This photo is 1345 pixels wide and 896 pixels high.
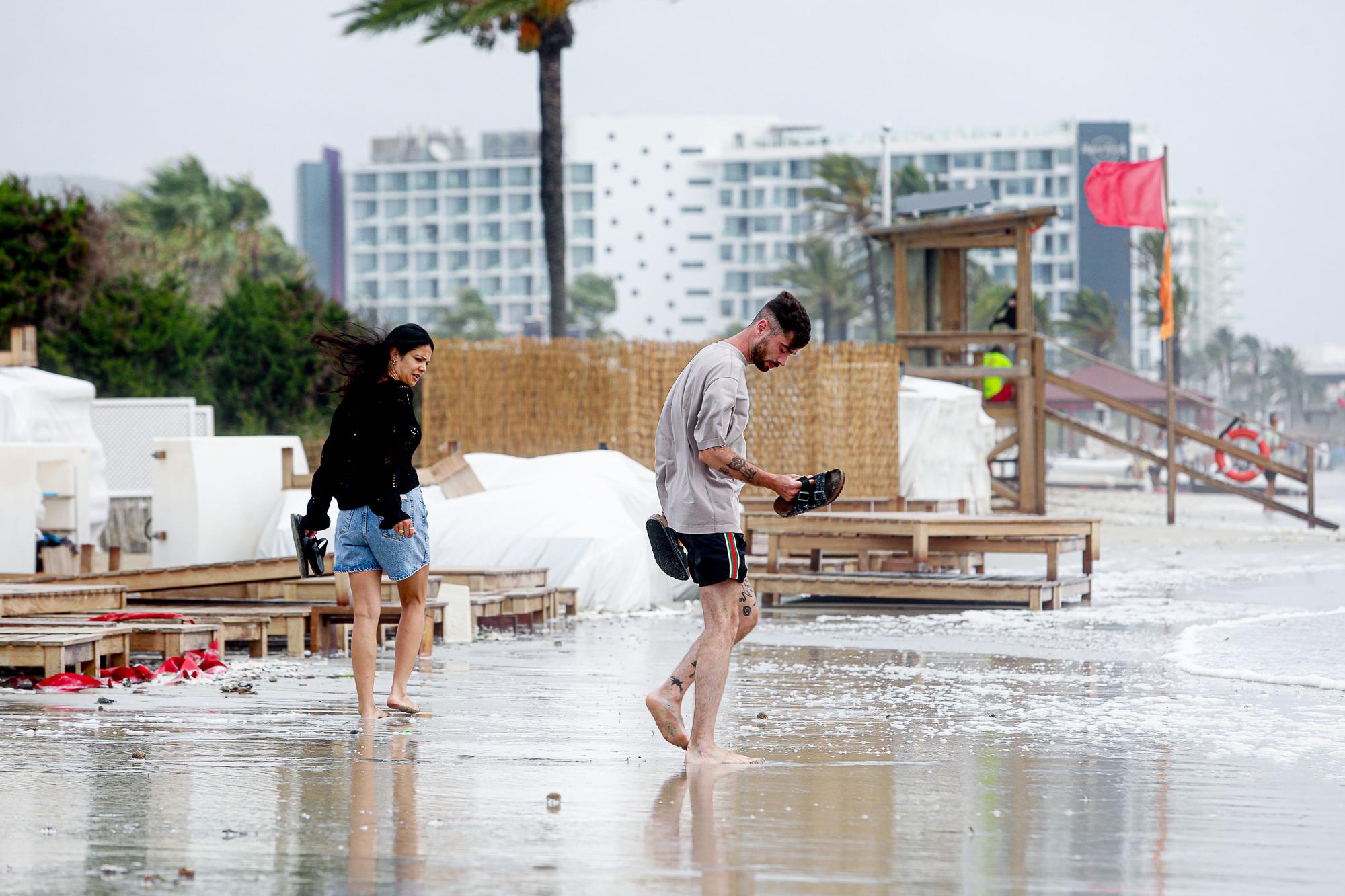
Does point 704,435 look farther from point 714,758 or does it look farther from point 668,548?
point 714,758

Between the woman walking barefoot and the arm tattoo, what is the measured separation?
5.57 ft

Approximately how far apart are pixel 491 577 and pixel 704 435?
650 centimetres

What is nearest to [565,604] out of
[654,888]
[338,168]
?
[654,888]

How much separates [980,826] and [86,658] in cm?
510

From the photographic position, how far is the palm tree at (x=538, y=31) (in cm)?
2642

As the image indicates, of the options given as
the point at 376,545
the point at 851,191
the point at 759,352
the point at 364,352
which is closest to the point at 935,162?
the point at 851,191

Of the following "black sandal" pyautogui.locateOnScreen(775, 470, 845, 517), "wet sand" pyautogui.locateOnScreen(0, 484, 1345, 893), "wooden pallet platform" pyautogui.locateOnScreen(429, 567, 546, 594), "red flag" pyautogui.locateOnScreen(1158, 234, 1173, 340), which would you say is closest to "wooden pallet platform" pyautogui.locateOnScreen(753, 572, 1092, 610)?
"wooden pallet platform" pyautogui.locateOnScreen(429, 567, 546, 594)

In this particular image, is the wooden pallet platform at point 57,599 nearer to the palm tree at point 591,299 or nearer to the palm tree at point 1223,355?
the palm tree at point 591,299

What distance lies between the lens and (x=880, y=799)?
5395mm

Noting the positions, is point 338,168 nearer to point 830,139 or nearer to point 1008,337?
point 830,139

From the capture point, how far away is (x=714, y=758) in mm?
6082

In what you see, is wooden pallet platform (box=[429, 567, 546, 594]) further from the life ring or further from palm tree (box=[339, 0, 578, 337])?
the life ring

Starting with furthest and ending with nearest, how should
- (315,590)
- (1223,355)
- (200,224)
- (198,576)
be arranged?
Answer: (1223,355), (200,224), (315,590), (198,576)

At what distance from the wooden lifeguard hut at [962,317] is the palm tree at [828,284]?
83972 millimetres
